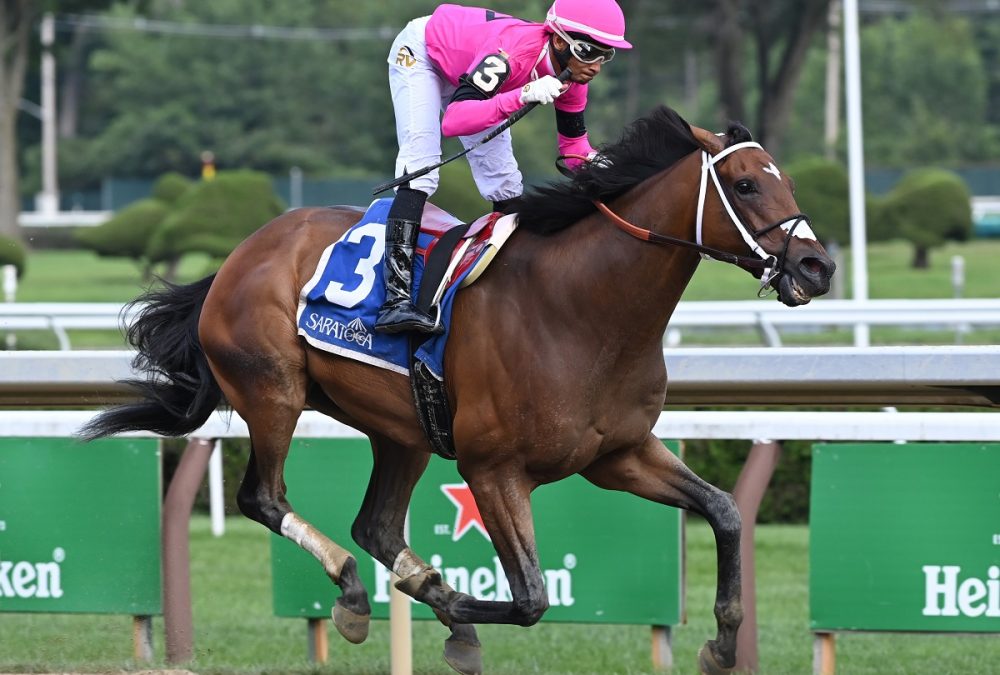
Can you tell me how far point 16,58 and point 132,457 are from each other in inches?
866

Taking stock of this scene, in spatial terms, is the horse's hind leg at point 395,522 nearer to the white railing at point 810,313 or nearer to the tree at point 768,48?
the white railing at point 810,313

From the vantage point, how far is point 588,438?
14.0 ft

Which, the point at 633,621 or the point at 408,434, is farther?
the point at 633,621

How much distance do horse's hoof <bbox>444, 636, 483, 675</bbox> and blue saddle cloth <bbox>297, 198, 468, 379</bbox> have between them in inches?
35.2

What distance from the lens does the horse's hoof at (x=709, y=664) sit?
451 centimetres

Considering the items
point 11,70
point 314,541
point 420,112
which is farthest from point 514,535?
point 11,70

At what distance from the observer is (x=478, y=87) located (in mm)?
4371

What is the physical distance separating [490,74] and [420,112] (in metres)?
0.44

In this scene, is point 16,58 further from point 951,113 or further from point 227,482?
point 951,113

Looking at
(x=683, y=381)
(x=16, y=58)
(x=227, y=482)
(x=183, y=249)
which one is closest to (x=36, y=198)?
(x=16, y=58)

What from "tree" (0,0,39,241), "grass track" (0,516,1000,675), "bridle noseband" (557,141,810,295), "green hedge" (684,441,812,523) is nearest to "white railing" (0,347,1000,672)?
"grass track" (0,516,1000,675)

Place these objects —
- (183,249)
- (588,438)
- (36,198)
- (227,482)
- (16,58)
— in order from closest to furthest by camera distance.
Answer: (588,438)
(227,482)
(183,249)
(16,58)
(36,198)

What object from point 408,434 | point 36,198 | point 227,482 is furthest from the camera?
point 36,198

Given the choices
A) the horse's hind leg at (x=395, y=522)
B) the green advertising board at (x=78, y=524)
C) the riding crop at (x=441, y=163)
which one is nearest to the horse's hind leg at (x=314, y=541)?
the horse's hind leg at (x=395, y=522)
